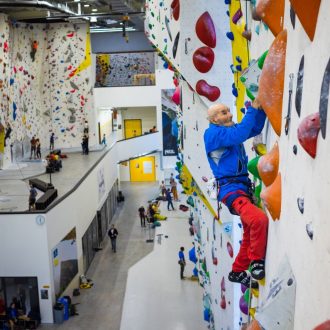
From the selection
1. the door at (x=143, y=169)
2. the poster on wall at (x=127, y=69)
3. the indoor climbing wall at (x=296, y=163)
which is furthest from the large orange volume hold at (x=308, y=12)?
the door at (x=143, y=169)

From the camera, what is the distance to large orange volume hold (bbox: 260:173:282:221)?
284 centimetres

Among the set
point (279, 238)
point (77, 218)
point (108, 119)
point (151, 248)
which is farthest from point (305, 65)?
point (108, 119)

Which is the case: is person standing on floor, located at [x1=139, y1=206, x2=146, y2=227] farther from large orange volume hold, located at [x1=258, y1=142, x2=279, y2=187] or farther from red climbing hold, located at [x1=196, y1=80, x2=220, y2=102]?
large orange volume hold, located at [x1=258, y1=142, x2=279, y2=187]

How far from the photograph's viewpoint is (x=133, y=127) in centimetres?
3181

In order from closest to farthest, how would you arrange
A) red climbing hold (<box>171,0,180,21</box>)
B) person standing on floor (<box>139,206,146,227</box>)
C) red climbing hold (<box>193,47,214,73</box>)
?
red climbing hold (<box>193,47,214,73</box>), red climbing hold (<box>171,0,180,21</box>), person standing on floor (<box>139,206,146,227</box>)

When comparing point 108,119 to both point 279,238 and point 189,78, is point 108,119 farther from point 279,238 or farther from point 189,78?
point 279,238

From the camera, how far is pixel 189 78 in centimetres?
702

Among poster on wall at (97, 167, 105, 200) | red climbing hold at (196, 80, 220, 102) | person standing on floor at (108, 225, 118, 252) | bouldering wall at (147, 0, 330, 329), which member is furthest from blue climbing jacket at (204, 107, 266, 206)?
poster on wall at (97, 167, 105, 200)

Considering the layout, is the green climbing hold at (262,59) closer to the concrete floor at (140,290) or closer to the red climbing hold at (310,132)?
the red climbing hold at (310,132)

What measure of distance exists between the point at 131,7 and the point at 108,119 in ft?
29.8

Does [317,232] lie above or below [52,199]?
above

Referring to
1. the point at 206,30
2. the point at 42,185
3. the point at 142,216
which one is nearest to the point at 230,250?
the point at 206,30

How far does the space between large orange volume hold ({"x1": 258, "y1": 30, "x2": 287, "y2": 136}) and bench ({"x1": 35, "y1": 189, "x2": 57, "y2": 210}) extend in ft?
33.0

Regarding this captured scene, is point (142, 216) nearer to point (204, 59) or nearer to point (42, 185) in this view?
point (42, 185)
